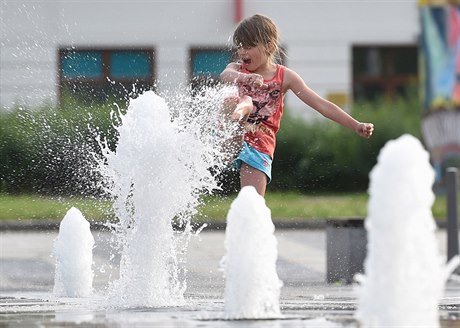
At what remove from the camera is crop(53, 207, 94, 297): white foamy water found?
28.6 feet

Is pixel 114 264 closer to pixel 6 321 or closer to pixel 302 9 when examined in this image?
pixel 6 321

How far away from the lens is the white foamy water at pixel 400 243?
5.09 meters

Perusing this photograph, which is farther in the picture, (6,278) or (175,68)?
(175,68)

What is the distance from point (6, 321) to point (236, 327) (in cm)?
126

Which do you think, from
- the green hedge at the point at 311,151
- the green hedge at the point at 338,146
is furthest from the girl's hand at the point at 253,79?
the green hedge at the point at 338,146

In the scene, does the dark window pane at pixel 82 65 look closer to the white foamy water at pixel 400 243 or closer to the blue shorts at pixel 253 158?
the blue shorts at pixel 253 158

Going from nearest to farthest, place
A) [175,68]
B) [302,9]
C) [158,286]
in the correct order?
[158,286] → [175,68] → [302,9]

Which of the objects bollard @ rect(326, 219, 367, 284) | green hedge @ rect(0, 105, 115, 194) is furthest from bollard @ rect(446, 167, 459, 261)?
green hedge @ rect(0, 105, 115, 194)

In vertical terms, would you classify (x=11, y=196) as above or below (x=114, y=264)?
above

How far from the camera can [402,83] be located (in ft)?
88.5

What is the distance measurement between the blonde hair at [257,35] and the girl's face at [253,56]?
23mm

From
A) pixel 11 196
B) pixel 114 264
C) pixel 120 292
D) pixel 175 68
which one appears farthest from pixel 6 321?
pixel 175 68

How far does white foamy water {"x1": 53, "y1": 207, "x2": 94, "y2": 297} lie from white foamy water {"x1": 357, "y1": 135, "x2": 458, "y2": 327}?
3.83 metres

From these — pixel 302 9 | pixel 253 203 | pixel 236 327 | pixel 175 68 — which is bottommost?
pixel 236 327
